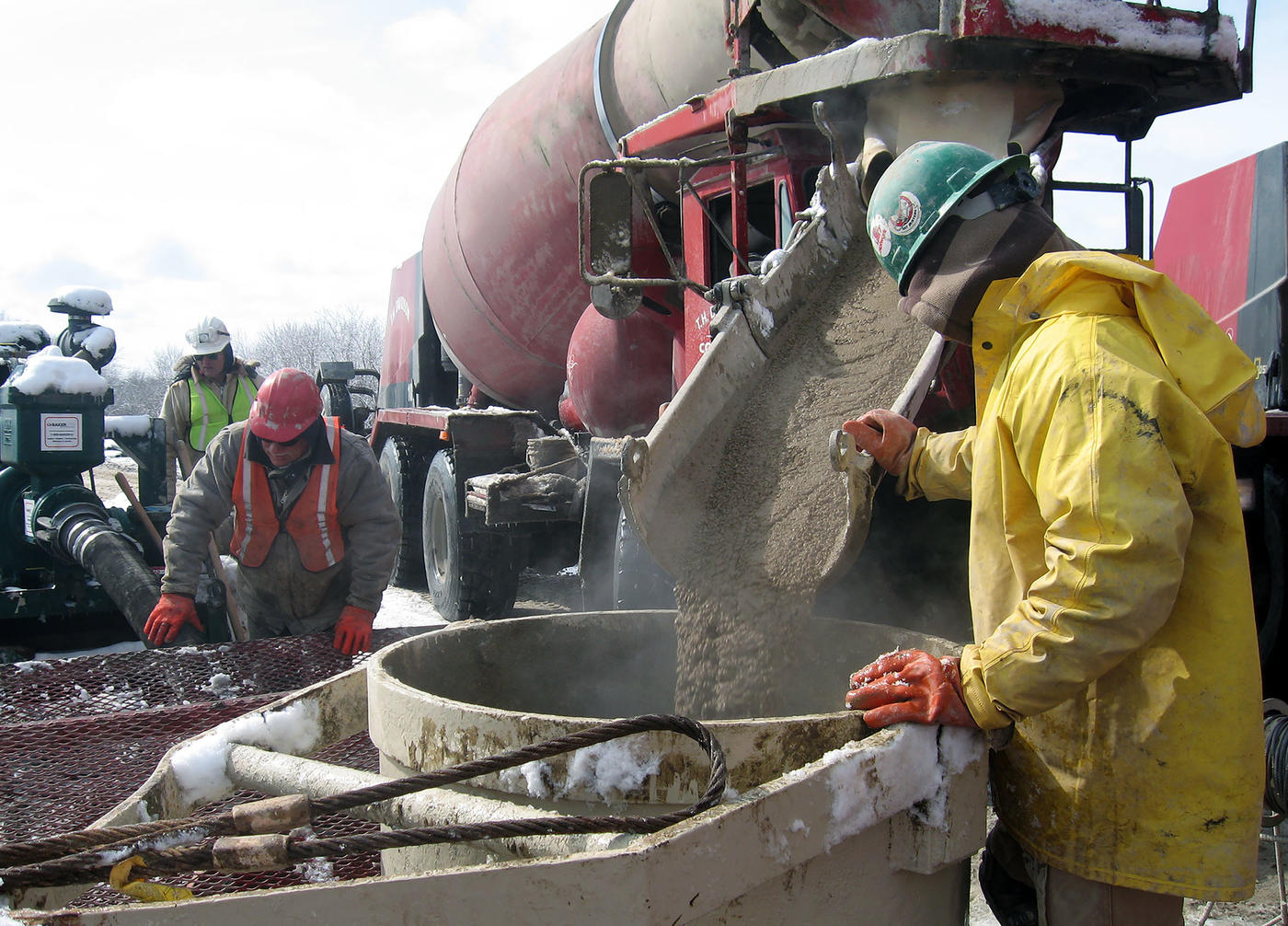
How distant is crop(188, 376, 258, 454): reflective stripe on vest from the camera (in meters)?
7.20

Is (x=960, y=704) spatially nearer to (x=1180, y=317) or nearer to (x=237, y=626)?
(x=1180, y=317)

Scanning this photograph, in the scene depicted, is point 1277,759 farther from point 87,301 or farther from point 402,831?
point 87,301

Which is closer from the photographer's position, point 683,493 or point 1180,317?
point 1180,317

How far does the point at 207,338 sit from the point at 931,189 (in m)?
6.41

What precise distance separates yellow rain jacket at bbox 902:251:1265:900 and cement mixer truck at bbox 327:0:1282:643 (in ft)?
4.91

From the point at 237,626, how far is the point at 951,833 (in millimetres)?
4264

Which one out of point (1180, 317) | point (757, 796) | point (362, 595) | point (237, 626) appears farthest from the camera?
point (237, 626)

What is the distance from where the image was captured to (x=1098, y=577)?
4.85 ft

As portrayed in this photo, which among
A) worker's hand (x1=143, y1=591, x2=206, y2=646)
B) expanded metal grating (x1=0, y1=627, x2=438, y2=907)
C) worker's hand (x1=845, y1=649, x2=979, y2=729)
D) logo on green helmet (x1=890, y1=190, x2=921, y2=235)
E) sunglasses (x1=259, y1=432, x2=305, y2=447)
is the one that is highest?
logo on green helmet (x1=890, y1=190, x2=921, y2=235)

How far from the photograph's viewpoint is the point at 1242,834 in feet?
5.36

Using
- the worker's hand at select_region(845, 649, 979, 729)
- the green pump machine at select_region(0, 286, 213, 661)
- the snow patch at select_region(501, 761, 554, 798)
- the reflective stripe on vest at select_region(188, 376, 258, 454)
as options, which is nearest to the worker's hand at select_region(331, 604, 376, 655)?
the green pump machine at select_region(0, 286, 213, 661)

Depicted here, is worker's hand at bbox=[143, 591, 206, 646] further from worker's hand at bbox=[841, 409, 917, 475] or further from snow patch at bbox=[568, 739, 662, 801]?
snow patch at bbox=[568, 739, 662, 801]

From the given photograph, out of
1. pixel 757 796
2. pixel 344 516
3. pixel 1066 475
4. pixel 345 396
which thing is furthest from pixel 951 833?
pixel 345 396

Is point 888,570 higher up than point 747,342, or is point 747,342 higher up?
point 747,342
